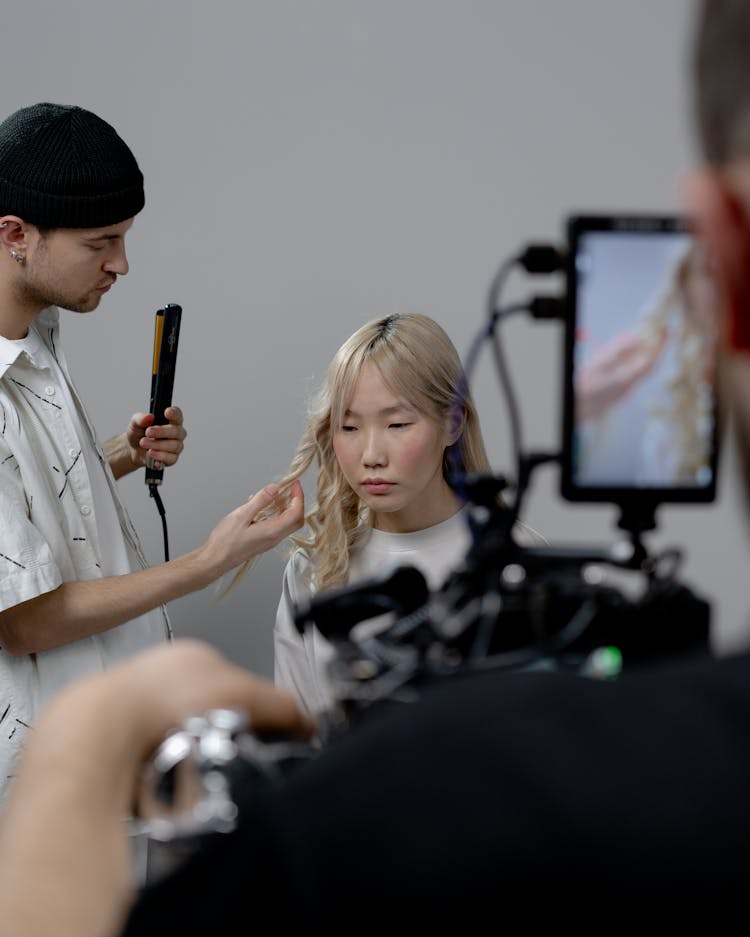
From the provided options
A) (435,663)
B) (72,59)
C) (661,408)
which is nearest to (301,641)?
(661,408)

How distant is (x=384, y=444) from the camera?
1.65 meters

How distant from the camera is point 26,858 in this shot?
40 centimetres

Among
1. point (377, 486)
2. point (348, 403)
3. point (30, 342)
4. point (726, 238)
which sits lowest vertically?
point (377, 486)

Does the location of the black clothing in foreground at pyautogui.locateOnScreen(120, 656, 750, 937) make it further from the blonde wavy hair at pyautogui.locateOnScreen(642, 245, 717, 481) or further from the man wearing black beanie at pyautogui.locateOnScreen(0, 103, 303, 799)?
the man wearing black beanie at pyautogui.locateOnScreen(0, 103, 303, 799)

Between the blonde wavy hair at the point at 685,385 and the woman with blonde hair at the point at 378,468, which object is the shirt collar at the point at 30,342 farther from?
the blonde wavy hair at the point at 685,385

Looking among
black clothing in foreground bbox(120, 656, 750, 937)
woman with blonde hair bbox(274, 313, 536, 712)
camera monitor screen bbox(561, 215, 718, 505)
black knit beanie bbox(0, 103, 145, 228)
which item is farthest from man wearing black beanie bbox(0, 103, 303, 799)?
black clothing in foreground bbox(120, 656, 750, 937)

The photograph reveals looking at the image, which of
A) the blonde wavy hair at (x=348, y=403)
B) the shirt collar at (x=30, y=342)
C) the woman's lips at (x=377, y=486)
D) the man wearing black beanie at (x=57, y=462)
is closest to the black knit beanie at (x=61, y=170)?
the man wearing black beanie at (x=57, y=462)

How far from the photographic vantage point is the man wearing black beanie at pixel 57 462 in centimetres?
152

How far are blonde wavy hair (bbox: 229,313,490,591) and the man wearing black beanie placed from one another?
93 millimetres

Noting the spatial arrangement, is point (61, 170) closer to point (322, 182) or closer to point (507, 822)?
point (322, 182)

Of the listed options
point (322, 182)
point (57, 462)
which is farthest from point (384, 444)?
point (322, 182)

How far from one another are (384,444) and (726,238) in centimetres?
131

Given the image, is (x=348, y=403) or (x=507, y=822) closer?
(x=507, y=822)

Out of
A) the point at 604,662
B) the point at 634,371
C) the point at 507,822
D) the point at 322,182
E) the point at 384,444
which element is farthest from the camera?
the point at 322,182
